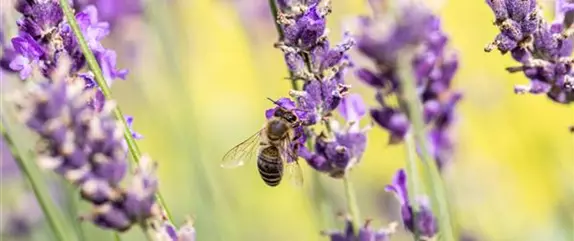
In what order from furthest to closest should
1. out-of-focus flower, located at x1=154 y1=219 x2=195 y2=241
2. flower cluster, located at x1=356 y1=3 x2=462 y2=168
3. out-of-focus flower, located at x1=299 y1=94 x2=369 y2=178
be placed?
out-of-focus flower, located at x1=299 y1=94 x2=369 y2=178 < out-of-focus flower, located at x1=154 y1=219 x2=195 y2=241 < flower cluster, located at x1=356 y1=3 x2=462 y2=168

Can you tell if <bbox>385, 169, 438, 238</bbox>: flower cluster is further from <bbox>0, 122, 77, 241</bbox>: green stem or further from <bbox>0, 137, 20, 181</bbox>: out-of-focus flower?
<bbox>0, 137, 20, 181</bbox>: out-of-focus flower

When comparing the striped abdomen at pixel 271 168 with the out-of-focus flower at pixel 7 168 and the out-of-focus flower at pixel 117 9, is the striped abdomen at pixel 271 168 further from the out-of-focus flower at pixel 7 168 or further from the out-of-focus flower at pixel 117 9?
the out-of-focus flower at pixel 7 168

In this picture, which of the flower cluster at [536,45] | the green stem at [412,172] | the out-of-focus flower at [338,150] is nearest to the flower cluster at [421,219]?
the green stem at [412,172]

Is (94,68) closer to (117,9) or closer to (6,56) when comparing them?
(6,56)

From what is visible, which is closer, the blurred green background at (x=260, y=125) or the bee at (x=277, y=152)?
the bee at (x=277, y=152)

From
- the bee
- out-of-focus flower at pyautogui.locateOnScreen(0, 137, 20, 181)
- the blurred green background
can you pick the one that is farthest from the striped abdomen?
out-of-focus flower at pyautogui.locateOnScreen(0, 137, 20, 181)

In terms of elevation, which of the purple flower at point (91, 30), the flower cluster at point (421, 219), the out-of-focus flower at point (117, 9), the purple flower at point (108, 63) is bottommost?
the flower cluster at point (421, 219)
